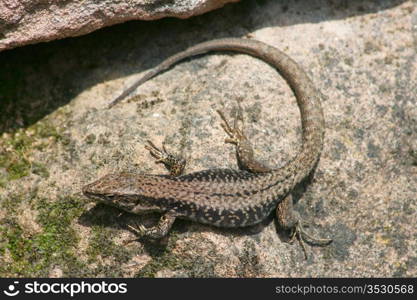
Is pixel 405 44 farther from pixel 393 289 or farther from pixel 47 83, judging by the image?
pixel 47 83

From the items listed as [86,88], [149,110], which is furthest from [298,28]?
[86,88]

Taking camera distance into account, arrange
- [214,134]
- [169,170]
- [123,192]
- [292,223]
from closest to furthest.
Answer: [123,192]
[292,223]
[169,170]
[214,134]

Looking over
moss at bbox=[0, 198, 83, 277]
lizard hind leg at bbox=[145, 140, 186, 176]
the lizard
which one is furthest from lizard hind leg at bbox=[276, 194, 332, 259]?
moss at bbox=[0, 198, 83, 277]

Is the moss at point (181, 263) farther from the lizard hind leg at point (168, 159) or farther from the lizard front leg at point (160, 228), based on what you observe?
the lizard hind leg at point (168, 159)

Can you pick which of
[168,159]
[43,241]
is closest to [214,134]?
[168,159]

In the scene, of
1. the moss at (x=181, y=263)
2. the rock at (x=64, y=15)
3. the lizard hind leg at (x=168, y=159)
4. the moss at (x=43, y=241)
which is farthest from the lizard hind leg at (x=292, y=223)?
the rock at (x=64, y=15)

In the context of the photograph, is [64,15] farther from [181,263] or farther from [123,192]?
[181,263]
